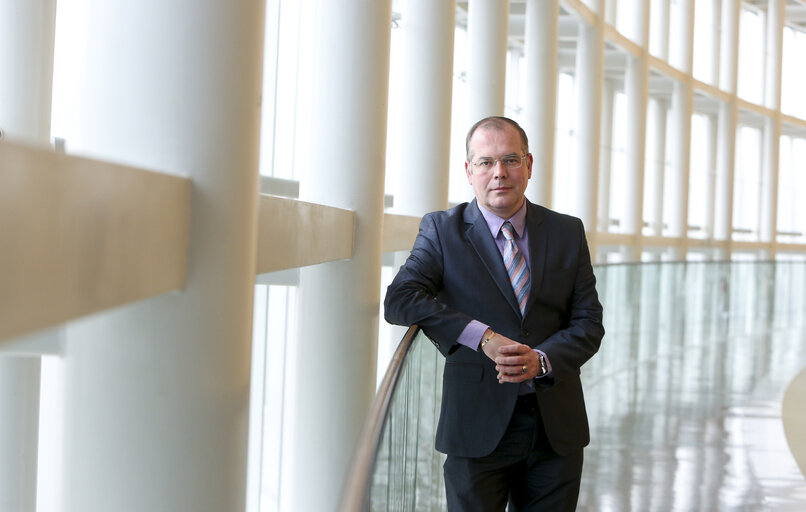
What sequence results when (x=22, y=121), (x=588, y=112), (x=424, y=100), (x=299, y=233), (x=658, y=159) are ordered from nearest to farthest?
(x=299, y=233), (x=22, y=121), (x=424, y=100), (x=588, y=112), (x=658, y=159)

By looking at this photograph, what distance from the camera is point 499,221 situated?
3.49 meters

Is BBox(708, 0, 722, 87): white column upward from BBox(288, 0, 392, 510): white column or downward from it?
upward

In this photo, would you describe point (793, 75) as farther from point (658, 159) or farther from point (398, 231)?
point (398, 231)

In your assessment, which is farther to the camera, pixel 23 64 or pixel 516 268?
pixel 23 64

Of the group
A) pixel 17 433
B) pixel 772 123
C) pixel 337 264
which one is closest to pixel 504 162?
pixel 337 264

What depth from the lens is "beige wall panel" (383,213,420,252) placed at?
752 cm

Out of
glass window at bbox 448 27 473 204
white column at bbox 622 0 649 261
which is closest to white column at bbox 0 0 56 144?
glass window at bbox 448 27 473 204

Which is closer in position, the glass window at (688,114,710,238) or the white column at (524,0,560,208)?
the white column at (524,0,560,208)

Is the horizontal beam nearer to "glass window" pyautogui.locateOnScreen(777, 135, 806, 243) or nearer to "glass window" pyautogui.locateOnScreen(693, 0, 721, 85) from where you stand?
"glass window" pyautogui.locateOnScreen(693, 0, 721, 85)

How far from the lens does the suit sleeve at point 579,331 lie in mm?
3307

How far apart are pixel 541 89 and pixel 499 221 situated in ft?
31.7

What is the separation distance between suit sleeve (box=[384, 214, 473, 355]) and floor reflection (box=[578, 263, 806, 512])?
4989 millimetres

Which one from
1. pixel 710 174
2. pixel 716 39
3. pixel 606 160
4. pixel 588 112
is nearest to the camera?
pixel 588 112

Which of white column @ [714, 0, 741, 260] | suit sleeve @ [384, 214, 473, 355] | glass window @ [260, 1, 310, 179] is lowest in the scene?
suit sleeve @ [384, 214, 473, 355]
